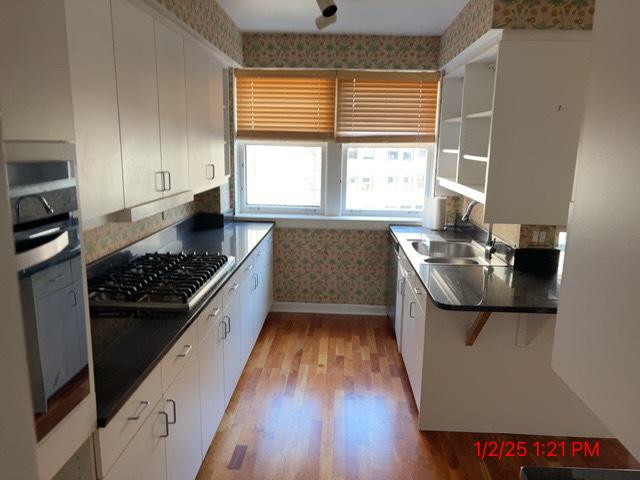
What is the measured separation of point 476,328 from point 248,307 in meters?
1.64

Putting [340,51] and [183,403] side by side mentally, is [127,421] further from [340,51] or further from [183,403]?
[340,51]

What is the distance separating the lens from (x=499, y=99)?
2.63m

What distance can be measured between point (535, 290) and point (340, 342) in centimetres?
188

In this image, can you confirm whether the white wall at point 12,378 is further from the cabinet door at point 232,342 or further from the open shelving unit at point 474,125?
the open shelving unit at point 474,125

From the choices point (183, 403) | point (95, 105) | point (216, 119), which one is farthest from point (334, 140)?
point (183, 403)

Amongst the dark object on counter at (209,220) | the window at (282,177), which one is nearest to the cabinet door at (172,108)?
the dark object on counter at (209,220)

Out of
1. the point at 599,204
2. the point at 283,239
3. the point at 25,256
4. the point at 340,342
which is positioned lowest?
the point at 340,342

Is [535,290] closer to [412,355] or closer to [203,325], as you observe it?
[412,355]

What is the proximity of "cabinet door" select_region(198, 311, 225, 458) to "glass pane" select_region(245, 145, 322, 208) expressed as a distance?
7.51ft

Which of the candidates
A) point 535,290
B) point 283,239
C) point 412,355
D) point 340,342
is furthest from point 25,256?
point 283,239

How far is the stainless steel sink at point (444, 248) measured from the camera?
3.69 meters

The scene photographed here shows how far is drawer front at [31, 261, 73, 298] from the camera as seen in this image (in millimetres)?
900

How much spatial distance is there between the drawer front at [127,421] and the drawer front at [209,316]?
0.50 m

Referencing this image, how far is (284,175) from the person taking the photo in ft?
15.4
